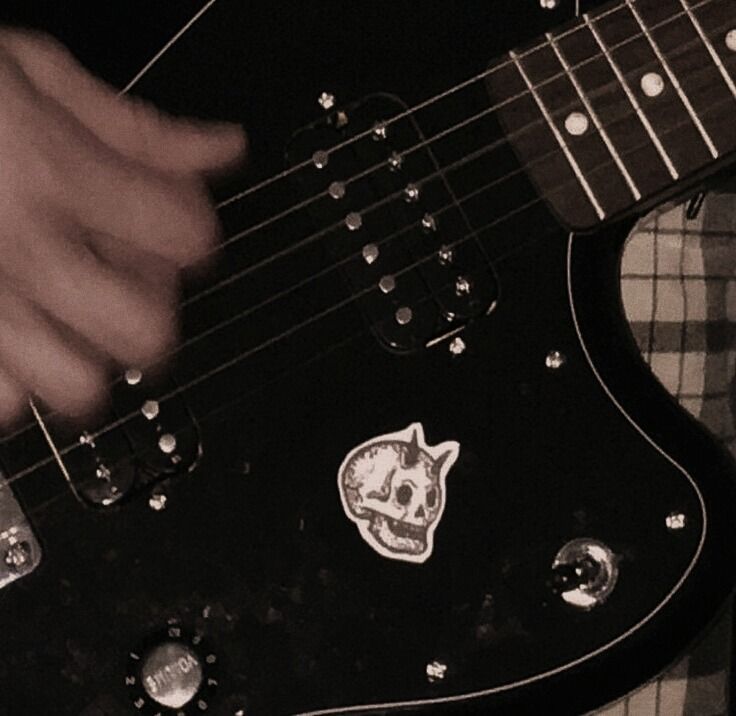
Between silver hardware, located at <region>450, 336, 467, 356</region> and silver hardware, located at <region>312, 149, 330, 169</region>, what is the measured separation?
4.7 inches

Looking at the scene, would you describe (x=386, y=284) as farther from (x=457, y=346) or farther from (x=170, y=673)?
(x=170, y=673)

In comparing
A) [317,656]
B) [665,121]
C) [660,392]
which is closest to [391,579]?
[317,656]

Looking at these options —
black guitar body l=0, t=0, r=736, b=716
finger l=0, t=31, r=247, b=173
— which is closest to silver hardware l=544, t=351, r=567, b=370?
black guitar body l=0, t=0, r=736, b=716

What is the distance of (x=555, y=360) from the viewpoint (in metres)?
0.66

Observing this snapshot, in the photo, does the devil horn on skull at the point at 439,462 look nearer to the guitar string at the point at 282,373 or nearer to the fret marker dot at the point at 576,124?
the guitar string at the point at 282,373

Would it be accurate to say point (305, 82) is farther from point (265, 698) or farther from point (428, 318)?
point (265, 698)

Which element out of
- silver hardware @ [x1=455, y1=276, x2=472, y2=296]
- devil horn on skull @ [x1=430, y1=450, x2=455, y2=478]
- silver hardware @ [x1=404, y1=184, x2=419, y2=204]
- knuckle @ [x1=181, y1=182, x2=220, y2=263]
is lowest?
devil horn on skull @ [x1=430, y1=450, x2=455, y2=478]

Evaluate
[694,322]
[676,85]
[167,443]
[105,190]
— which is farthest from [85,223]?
[694,322]

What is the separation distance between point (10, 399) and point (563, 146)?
325 mm

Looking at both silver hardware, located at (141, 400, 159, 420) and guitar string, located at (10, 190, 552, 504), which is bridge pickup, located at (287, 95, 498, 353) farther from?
silver hardware, located at (141, 400, 159, 420)

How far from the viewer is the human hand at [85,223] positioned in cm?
62

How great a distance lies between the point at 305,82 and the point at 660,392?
26 centimetres

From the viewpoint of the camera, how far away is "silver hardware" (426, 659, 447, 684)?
64cm

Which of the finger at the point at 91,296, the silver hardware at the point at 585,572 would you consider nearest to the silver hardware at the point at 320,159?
the finger at the point at 91,296
